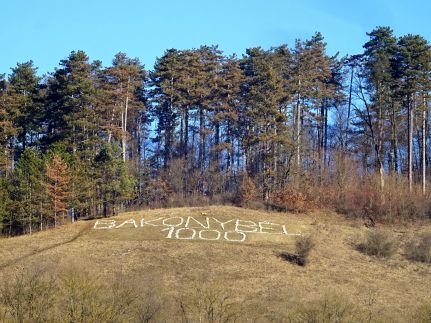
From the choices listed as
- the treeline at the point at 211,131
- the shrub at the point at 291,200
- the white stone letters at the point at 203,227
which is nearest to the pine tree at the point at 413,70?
the treeline at the point at 211,131

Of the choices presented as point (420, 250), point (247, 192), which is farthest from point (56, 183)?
point (420, 250)

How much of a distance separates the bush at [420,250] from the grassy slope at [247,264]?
66 centimetres

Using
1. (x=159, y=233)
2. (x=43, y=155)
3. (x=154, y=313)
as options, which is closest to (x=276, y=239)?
(x=159, y=233)

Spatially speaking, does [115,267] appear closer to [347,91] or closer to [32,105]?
[32,105]

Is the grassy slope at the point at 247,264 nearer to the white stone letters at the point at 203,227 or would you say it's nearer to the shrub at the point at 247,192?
the white stone letters at the point at 203,227

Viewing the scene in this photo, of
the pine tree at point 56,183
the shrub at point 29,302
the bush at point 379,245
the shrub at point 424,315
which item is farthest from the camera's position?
the pine tree at point 56,183

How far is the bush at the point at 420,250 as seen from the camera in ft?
135

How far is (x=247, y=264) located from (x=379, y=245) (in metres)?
9.42

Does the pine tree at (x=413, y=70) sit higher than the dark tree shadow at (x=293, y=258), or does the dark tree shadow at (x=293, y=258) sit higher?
the pine tree at (x=413, y=70)

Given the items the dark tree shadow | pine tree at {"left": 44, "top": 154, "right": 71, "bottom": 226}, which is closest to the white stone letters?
pine tree at {"left": 44, "top": 154, "right": 71, "bottom": 226}

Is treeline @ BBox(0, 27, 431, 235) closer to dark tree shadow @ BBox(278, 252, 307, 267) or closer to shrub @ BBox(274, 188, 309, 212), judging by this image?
shrub @ BBox(274, 188, 309, 212)

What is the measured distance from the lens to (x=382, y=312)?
29703mm

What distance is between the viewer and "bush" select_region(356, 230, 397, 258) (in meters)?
41.5

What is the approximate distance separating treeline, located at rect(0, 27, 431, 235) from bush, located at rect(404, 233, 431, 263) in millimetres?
9530
